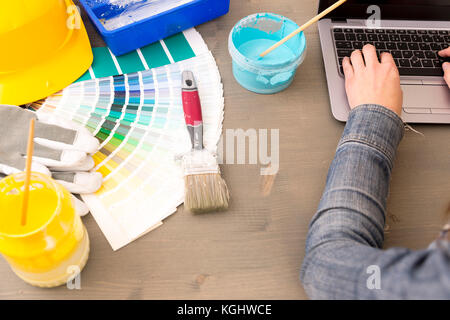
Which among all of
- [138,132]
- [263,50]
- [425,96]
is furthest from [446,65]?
[138,132]

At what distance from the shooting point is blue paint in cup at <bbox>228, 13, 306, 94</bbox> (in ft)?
2.38

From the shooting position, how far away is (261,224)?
0.65 m

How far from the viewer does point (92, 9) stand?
2.63ft

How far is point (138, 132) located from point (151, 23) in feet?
Result: 0.72

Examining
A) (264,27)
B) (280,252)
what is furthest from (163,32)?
(280,252)

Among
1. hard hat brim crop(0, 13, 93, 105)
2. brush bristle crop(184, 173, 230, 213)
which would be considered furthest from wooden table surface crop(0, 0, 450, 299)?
hard hat brim crop(0, 13, 93, 105)

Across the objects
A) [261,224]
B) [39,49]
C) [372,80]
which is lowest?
Answer: [261,224]

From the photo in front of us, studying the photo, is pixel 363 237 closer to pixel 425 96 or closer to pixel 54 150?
pixel 425 96

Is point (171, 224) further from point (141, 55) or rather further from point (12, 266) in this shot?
point (141, 55)

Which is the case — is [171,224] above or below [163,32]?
below

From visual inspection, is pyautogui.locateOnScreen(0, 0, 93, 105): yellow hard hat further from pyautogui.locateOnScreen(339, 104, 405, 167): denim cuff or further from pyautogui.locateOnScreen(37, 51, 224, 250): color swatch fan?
pyautogui.locateOnScreen(339, 104, 405, 167): denim cuff

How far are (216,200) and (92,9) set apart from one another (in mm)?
451

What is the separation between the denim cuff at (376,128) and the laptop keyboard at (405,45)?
127 millimetres

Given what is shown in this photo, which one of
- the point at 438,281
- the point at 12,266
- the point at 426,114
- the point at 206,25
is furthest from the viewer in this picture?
the point at 206,25
